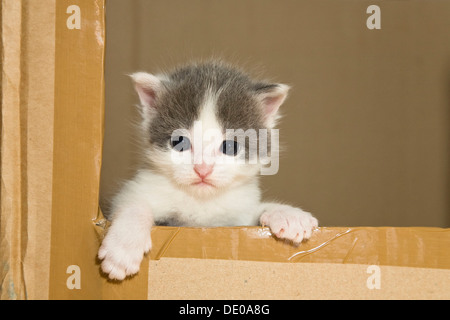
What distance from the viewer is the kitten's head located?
1.55 meters

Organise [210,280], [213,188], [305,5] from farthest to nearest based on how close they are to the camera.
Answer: [305,5], [213,188], [210,280]

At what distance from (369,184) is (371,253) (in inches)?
58.2

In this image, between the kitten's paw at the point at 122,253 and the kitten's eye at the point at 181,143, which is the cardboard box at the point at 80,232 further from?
the kitten's eye at the point at 181,143

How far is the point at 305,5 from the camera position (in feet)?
8.22

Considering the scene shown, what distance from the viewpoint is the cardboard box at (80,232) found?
4.09ft

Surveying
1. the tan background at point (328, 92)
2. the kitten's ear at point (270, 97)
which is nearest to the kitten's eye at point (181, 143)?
the kitten's ear at point (270, 97)

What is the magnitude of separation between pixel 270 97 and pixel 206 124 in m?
0.37

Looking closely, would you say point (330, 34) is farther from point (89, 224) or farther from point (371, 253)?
point (89, 224)

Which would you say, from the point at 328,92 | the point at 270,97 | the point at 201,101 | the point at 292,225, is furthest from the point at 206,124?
the point at 328,92

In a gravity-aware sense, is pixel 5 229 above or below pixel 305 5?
below

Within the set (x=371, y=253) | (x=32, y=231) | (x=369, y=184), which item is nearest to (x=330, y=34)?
(x=369, y=184)

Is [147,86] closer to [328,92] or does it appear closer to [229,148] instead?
[229,148]

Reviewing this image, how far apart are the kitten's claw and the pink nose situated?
1.09 feet

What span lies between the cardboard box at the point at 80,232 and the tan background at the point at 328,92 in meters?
1.21
